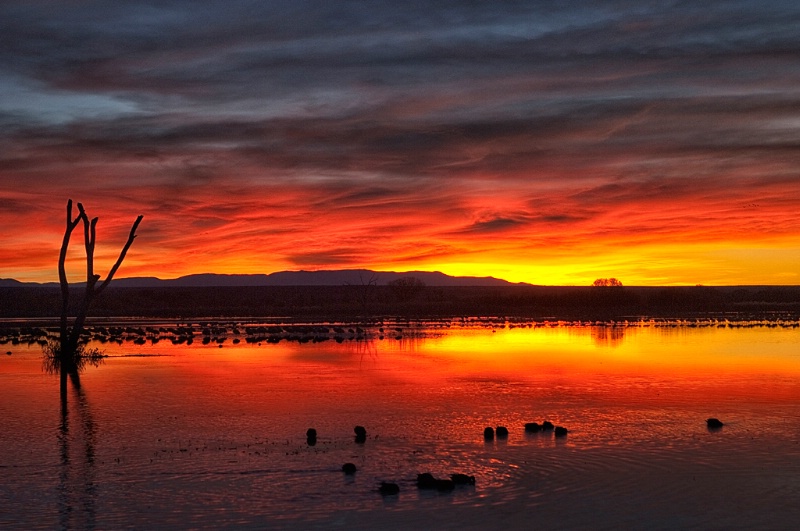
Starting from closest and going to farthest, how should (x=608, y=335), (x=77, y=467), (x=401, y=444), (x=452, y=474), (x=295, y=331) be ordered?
(x=452, y=474), (x=77, y=467), (x=401, y=444), (x=608, y=335), (x=295, y=331)

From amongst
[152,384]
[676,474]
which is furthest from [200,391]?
[676,474]

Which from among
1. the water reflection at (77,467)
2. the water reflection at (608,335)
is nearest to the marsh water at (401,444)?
the water reflection at (77,467)

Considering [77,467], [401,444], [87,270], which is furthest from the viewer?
[87,270]

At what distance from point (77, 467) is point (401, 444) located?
5.48 meters

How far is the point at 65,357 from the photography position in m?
31.8

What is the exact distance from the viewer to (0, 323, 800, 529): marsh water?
1162 cm

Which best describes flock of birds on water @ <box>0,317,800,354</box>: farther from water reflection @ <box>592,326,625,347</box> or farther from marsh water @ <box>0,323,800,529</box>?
marsh water @ <box>0,323,800,529</box>

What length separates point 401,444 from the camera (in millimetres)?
15828

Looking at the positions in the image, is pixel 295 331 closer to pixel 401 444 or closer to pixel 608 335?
pixel 608 335

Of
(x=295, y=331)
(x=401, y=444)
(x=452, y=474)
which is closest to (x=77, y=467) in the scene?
(x=401, y=444)

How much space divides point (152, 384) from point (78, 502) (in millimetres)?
13478

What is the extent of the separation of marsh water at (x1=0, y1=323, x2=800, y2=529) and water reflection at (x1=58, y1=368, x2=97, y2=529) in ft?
0.15

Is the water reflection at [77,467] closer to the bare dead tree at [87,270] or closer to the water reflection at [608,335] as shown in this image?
the bare dead tree at [87,270]

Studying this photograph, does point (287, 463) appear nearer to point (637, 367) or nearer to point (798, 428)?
point (798, 428)
